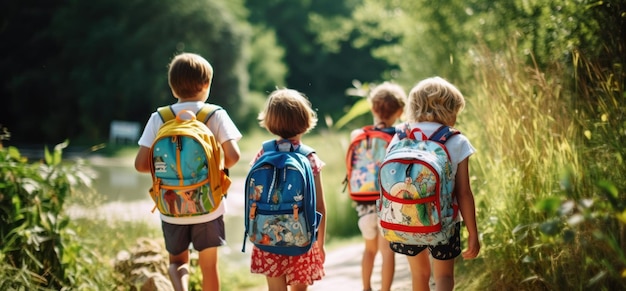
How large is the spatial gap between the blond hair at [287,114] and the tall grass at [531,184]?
3.56ft

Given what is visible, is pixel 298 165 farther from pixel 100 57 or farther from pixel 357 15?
pixel 100 57

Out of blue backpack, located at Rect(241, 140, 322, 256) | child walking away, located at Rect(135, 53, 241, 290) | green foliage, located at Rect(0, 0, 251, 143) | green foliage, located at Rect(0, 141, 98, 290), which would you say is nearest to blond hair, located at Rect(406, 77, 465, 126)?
blue backpack, located at Rect(241, 140, 322, 256)

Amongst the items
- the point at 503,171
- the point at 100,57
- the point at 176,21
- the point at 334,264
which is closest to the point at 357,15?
the point at 334,264

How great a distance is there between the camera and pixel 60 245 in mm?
3584

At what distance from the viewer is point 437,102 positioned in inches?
109

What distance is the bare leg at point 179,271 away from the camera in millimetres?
3059

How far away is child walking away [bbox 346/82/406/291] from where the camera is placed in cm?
353

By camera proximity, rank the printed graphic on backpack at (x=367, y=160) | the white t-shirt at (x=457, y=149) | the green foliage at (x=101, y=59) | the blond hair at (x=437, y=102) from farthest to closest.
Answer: the green foliage at (x=101, y=59) < the printed graphic on backpack at (x=367, y=160) < the blond hair at (x=437, y=102) < the white t-shirt at (x=457, y=149)

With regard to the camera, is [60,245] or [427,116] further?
[60,245]

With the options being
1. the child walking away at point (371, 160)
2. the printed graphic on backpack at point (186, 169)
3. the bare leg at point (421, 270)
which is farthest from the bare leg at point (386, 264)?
the printed graphic on backpack at point (186, 169)

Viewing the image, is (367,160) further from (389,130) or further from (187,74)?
(187,74)

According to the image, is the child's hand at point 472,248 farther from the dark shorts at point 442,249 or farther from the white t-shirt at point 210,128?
the white t-shirt at point 210,128

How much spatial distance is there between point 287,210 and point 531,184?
128cm

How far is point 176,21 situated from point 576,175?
23.5m
